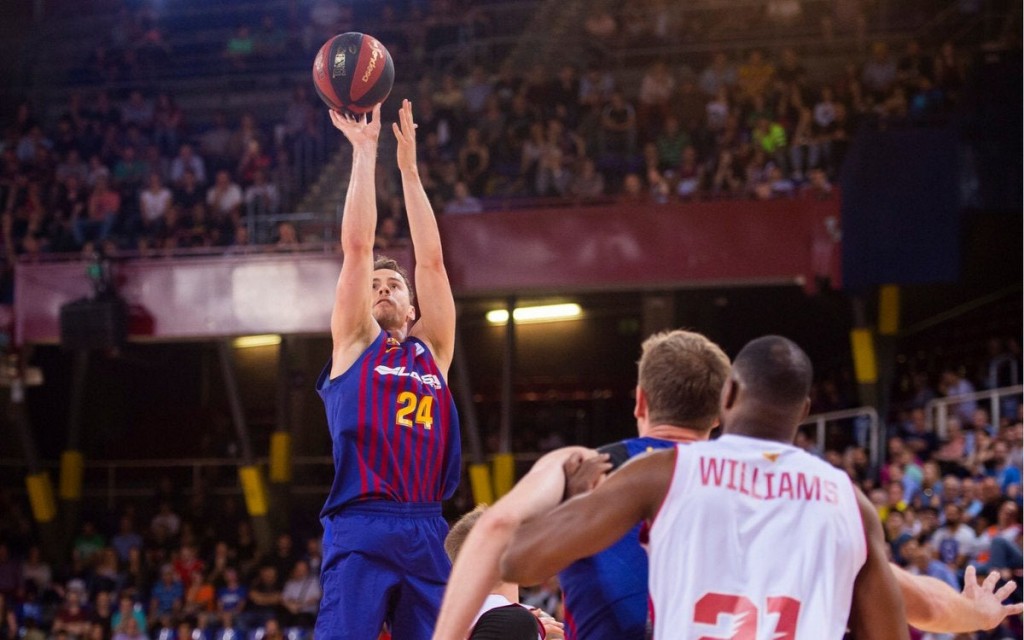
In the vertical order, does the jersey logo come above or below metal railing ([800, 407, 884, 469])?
above

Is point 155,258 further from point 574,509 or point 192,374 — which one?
point 574,509

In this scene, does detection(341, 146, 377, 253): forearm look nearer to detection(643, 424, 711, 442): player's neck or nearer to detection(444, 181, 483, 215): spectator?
detection(643, 424, 711, 442): player's neck

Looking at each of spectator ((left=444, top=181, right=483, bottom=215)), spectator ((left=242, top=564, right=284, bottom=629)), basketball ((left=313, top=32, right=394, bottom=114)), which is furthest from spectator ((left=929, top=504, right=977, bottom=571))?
spectator ((left=242, top=564, right=284, bottom=629))

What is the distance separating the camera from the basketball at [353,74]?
6230mm

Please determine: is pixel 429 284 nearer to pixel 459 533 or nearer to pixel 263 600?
pixel 459 533

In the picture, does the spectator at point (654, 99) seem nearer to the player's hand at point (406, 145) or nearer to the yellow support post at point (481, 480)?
the yellow support post at point (481, 480)

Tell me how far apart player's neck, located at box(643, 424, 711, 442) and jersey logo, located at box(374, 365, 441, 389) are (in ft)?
6.94

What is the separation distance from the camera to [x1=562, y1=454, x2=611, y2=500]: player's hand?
135 inches

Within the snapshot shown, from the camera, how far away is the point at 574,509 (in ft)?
10.7

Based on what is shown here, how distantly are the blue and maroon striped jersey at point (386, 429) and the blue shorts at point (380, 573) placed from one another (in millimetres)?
84

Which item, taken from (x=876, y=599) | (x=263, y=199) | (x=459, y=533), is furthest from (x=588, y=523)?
(x=263, y=199)

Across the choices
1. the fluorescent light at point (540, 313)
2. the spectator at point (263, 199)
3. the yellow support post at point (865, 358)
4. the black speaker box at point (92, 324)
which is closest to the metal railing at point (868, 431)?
the yellow support post at point (865, 358)

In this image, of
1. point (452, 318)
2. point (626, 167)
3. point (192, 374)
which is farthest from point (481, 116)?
point (452, 318)

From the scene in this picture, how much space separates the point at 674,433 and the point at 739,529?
46 centimetres
